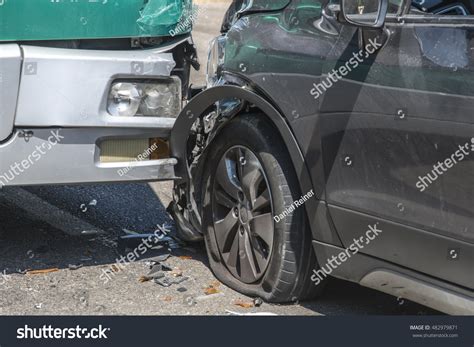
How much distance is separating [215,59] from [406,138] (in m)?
1.80

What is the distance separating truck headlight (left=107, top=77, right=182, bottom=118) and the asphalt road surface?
0.99 meters

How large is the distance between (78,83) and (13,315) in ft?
4.30

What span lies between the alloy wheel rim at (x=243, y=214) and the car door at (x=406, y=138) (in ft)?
1.96

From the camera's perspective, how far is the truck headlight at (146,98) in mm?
5145

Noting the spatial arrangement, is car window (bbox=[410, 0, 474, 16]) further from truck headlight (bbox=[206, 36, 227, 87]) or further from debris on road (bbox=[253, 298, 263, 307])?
debris on road (bbox=[253, 298, 263, 307])

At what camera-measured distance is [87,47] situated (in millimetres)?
5074

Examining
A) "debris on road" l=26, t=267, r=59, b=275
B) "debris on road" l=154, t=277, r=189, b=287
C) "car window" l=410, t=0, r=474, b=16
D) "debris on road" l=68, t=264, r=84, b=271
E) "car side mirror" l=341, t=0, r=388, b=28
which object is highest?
"car window" l=410, t=0, r=474, b=16

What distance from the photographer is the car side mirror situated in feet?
12.8

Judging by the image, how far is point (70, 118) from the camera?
196 inches

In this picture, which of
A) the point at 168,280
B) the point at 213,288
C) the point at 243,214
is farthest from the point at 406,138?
the point at 168,280

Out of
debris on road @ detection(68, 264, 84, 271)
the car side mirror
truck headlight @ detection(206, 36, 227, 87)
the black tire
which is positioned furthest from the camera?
debris on road @ detection(68, 264, 84, 271)

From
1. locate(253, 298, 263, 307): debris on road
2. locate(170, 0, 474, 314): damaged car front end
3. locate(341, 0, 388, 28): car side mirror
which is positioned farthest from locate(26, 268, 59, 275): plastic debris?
locate(341, 0, 388, 28): car side mirror

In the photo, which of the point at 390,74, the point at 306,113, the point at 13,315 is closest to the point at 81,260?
the point at 13,315

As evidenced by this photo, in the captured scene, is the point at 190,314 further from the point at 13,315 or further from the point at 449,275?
the point at 449,275
